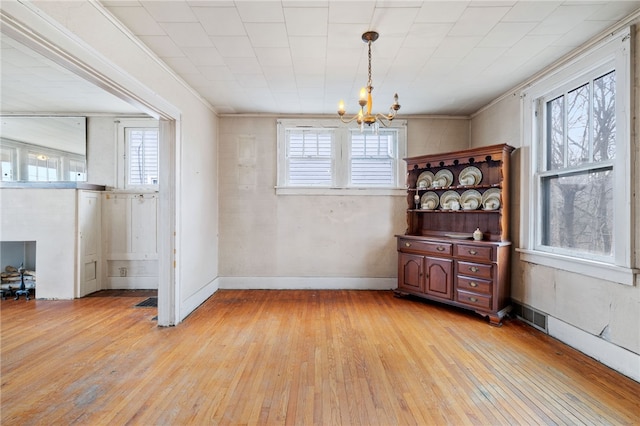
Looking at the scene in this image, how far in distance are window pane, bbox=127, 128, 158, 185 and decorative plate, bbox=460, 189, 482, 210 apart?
4.58 metres

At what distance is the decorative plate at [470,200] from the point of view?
3.74 m

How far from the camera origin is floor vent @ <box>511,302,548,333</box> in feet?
9.87

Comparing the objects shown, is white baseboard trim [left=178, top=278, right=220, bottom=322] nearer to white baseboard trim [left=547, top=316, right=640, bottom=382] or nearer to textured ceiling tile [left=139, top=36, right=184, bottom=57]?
textured ceiling tile [left=139, top=36, right=184, bottom=57]

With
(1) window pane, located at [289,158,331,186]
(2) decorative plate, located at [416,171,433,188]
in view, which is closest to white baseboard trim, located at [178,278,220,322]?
(1) window pane, located at [289,158,331,186]

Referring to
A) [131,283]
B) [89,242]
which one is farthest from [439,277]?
[89,242]

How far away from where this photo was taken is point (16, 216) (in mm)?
3916

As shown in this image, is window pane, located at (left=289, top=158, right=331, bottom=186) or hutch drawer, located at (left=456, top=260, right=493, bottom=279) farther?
window pane, located at (left=289, top=158, right=331, bottom=186)

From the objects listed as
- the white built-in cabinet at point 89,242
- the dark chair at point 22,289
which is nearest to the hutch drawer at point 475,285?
the white built-in cabinet at point 89,242

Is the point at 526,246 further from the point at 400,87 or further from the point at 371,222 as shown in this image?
the point at 400,87

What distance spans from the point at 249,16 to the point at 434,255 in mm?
3278

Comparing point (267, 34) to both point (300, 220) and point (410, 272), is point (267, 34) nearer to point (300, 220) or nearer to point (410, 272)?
point (300, 220)

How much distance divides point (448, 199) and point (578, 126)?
5.25 feet

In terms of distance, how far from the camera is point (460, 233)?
13.1 ft

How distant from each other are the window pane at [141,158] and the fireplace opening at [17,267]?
178 cm
